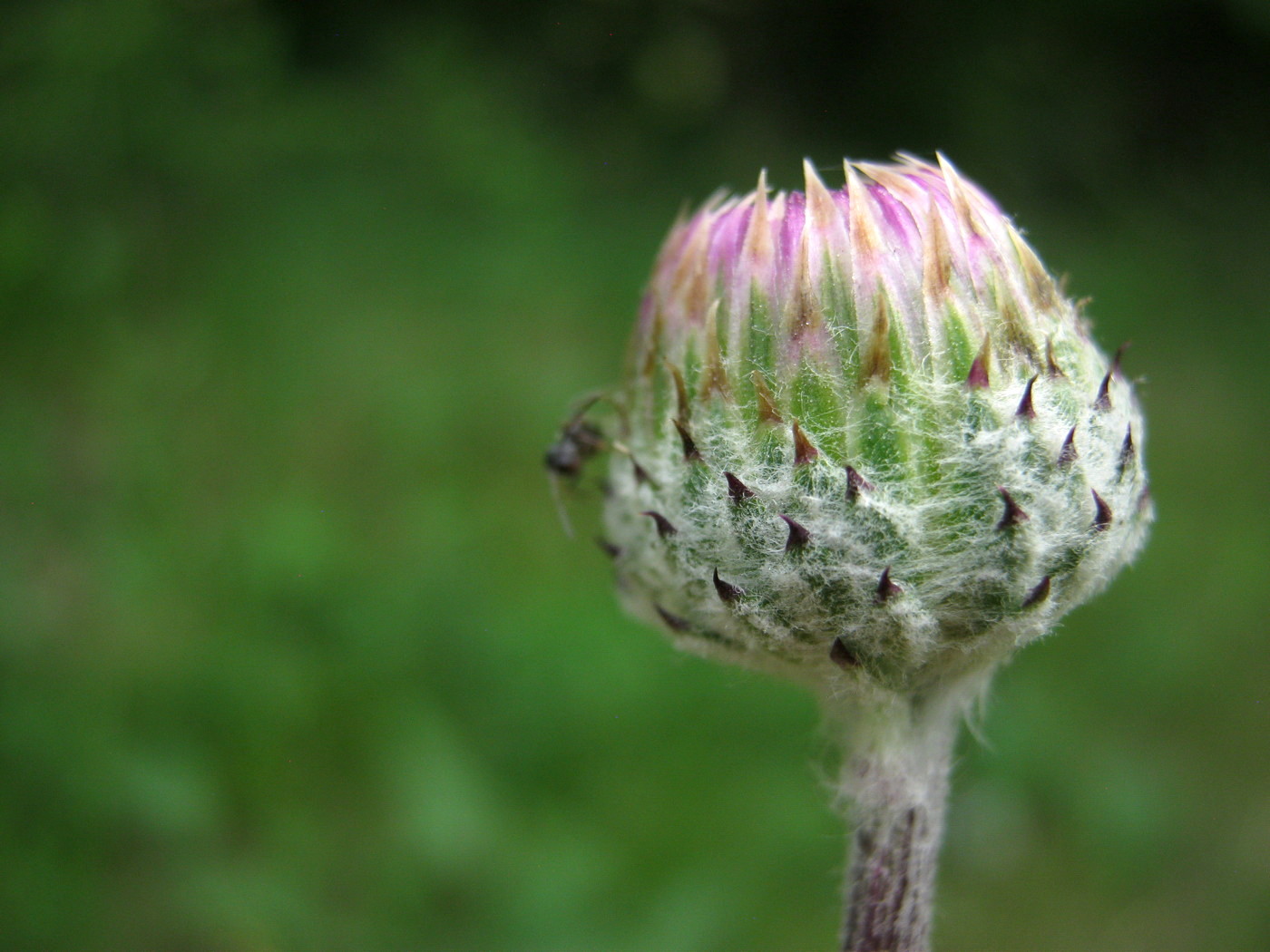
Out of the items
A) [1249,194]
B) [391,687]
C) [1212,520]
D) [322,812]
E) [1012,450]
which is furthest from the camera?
[1249,194]

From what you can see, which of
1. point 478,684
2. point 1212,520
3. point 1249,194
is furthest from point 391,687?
point 1249,194

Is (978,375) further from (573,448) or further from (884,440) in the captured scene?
(573,448)

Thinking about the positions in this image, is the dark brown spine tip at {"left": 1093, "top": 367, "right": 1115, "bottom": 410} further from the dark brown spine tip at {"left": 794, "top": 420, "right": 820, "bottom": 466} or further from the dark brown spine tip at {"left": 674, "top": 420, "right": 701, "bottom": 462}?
the dark brown spine tip at {"left": 674, "top": 420, "right": 701, "bottom": 462}

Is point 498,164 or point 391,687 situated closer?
point 391,687

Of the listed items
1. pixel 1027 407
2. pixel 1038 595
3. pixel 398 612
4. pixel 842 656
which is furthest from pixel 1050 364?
pixel 398 612

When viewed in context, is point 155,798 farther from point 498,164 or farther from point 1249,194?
point 1249,194

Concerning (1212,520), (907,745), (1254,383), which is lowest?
(907,745)

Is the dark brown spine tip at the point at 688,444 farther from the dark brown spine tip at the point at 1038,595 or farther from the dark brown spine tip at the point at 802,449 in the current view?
the dark brown spine tip at the point at 1038,595
